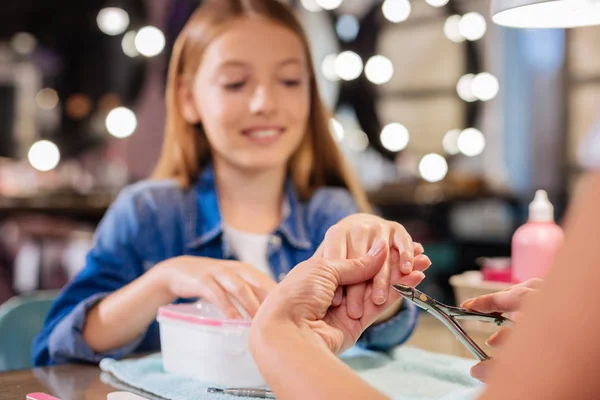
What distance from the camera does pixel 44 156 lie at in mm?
5613

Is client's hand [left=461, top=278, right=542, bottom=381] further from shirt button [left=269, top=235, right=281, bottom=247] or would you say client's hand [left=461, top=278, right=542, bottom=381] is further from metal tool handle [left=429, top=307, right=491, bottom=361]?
shirt button [left=269, top=235, right=281, bottom=247]

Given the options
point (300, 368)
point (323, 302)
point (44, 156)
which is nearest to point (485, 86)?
point (44, 156)

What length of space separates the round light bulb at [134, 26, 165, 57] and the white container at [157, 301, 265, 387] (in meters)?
3.75

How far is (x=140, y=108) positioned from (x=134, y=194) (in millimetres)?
3354

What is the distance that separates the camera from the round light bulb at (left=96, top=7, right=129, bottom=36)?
480cm

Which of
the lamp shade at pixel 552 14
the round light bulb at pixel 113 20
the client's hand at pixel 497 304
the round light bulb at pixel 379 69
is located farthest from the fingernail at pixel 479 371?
the round light bulb at pixel 379 69

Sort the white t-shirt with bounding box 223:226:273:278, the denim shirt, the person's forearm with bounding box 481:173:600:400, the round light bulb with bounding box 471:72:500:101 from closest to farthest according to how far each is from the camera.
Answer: the person's forearm with bounding box 481:173:600:400 < the denim shirt < the white t-shirt with bounding box 223:226:273:278 < the round light bulb with bounding box 471:72:500:101

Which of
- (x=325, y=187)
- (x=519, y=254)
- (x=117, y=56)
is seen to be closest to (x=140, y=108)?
(x=117, y=56)

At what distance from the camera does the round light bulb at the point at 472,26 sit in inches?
189

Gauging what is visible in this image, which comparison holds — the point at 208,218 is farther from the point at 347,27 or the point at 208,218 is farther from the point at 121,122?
the point at 347,27

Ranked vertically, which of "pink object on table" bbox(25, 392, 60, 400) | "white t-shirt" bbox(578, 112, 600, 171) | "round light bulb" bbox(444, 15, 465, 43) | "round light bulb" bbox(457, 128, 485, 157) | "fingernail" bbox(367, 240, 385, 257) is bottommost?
"round light bulb" bbox(457, 128, 485, 157)

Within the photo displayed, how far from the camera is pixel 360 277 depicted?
2.51 feet

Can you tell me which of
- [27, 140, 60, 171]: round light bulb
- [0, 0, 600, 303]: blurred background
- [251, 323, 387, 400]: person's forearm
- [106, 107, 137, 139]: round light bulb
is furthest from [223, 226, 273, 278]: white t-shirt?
[27, 140, 60, 171]: round light bulb

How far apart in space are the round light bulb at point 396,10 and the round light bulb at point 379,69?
10.7 inches
